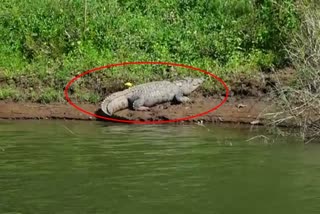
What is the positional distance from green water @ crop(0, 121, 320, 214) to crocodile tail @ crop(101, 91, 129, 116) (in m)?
0.80

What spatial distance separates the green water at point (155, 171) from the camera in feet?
25.6

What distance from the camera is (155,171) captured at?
9.27 meters

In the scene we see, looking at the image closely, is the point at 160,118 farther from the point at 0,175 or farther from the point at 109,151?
the point at 0,175

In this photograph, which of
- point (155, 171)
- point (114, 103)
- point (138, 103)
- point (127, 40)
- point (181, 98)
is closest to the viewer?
point (155, 171)

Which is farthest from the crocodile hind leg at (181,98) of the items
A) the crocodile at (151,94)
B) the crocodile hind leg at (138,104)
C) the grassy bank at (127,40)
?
the crocodile hind leg at (138,104)

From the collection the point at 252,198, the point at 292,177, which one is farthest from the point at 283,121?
the point at 252,198

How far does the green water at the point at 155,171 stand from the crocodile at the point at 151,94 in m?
1.17

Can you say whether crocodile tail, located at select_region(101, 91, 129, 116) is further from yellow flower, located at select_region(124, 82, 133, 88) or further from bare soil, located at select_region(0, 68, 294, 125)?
yellow flower, located at select_region(124, 82, 133, 88)

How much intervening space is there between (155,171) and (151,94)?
15.4 ft

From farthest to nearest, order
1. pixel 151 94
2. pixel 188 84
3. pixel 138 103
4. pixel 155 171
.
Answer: pixel 188 84
pixel 151 94
pixel 138 103
pixel 155 171

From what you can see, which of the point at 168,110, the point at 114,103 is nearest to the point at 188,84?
the point at 168,110

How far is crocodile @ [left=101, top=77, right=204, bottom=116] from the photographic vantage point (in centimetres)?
1366

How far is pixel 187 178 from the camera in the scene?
885 cm

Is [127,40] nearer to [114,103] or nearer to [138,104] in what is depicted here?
[138,104]
